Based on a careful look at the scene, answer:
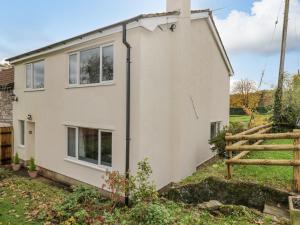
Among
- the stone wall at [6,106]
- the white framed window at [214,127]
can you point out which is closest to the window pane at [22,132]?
the stone wall at [6,106]

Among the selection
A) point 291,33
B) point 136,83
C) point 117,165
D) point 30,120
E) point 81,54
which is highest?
point 291,33

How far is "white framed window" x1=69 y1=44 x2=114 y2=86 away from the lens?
9773 millimetres

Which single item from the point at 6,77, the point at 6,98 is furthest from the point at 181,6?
the point at 6,77

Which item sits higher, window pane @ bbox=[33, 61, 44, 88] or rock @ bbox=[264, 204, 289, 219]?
window pane @ bbox=[33, 61, 44, 88]

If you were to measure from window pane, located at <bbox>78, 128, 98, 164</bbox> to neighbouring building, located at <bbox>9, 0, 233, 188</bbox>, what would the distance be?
0.04 metres

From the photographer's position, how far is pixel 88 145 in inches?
426

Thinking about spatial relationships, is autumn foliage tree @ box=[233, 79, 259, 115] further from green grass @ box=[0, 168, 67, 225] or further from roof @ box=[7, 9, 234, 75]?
green grass @ box=[0, 168, 67, 225]

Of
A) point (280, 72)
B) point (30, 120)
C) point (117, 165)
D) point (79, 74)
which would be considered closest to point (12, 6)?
point (30, 120)

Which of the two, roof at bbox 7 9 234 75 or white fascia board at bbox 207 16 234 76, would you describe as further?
white fascia board at bbox 207 16 234 76

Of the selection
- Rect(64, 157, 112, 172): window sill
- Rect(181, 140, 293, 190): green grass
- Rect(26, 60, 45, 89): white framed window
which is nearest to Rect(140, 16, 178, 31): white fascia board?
Rect(64, 157, 112, 172): window sill

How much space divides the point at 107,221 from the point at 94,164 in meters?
4.44

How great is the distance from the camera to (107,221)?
20.3 ft

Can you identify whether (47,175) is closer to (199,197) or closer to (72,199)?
(72,199)

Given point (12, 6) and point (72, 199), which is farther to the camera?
point (12, 6)
